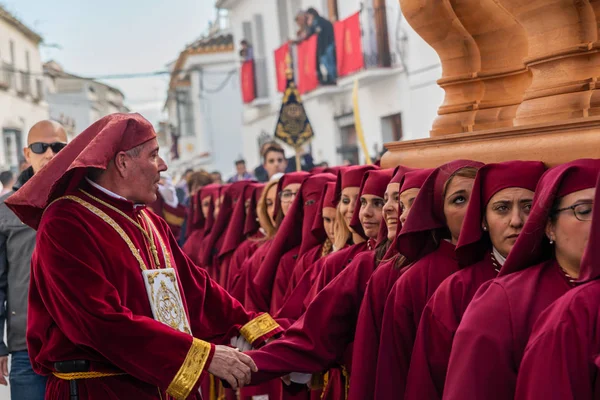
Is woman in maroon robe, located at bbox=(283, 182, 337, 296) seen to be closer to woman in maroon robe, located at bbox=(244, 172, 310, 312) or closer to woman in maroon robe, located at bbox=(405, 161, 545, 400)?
woman in maroon robe, located at bbox=(244, 172, 310, 312)

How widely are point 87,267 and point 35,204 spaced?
37 centimetres

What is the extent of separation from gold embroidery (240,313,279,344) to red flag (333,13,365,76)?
13.7m

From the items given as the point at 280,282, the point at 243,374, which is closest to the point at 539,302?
the point at 243,374

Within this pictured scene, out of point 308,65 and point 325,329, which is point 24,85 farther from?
point 325,329

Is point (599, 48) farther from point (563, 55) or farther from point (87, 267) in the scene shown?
point (87, 267)

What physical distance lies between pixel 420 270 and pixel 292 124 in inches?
388

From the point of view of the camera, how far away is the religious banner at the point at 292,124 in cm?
1378

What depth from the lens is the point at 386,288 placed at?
4398mm

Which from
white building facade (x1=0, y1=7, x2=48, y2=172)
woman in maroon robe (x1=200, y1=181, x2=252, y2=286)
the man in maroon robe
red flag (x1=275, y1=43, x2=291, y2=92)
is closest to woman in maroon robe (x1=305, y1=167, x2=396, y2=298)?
the man in maroon robe

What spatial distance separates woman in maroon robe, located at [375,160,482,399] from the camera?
4.09m

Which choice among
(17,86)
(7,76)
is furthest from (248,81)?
(17,86)

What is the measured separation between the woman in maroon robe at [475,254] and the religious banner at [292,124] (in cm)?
993

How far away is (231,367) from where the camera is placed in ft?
14.3

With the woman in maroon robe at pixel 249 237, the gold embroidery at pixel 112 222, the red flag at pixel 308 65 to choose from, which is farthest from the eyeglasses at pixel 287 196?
the red flag at pixel 308 65
